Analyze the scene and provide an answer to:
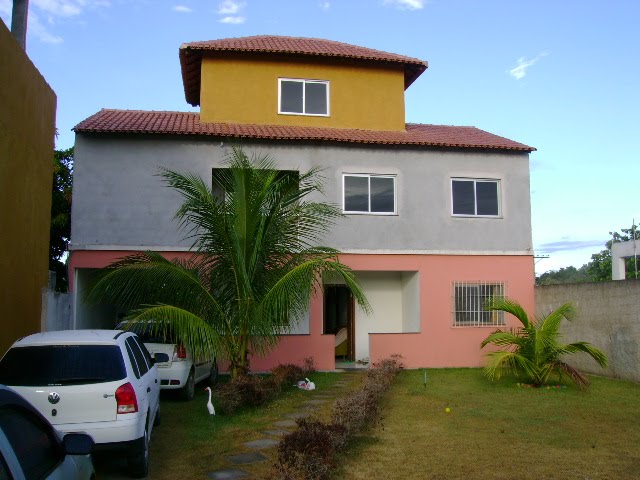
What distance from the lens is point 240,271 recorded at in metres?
11.8

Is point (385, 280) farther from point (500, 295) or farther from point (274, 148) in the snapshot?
point (274, 148)

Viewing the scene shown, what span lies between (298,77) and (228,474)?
13.4 m

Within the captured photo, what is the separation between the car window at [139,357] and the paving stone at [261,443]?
67.6 inches

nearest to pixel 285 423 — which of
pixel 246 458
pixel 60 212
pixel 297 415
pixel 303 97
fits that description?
pixel 297 415

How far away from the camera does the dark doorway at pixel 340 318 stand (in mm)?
19422

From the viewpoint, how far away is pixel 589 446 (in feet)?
28.5

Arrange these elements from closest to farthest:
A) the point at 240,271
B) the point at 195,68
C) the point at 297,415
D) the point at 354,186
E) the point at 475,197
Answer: the point at 297,415 → the point at 240,271 → the point at 354,186 → the point at 475,197 → the point at 195,68

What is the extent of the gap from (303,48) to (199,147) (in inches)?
179

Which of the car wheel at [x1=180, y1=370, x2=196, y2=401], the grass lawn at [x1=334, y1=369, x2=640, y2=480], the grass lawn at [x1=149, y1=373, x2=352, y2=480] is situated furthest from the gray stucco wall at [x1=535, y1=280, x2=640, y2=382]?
the car wheel at [x1=180, y1=370, x2=196, y2=401]

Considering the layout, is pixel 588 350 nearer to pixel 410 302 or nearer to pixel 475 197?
pixel 410 302

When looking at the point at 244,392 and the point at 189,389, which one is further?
the point at 189,389

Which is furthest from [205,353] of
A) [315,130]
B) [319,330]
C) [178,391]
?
[315,130]

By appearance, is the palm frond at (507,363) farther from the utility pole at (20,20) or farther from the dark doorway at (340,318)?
the utility pole at (20,20)

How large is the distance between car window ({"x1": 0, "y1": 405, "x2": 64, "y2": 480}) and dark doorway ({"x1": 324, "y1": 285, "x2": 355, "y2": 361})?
1522cm
